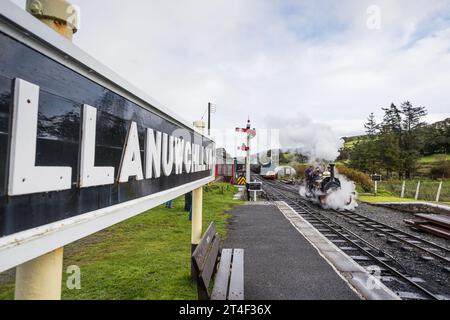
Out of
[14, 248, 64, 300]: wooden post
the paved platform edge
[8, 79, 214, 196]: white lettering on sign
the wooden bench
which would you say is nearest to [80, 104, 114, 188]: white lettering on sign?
[8, 79, 214, 196]: white lettering on sign

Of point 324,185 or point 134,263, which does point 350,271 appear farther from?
point 324,185

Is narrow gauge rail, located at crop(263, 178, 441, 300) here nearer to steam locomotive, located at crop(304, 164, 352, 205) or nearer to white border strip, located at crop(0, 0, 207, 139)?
steam locomotive, located at crop(304, 164, 352, 205)

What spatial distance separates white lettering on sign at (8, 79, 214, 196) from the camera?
1101 millimetres

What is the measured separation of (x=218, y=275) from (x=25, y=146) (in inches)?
136

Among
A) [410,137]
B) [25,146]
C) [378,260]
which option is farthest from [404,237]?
[410,137]

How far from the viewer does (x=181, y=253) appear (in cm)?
623

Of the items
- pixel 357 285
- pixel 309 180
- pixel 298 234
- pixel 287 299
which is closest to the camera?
pixel 287 299

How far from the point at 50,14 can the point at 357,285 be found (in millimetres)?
5237

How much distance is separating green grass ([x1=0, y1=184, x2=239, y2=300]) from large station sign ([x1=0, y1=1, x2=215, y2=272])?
2694 mm

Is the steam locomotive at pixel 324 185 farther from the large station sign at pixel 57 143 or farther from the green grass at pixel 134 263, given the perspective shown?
the large station sign at pixel 57 143

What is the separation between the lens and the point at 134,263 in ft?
18.1

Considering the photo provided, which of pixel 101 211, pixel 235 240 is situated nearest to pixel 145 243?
pixel 235 240

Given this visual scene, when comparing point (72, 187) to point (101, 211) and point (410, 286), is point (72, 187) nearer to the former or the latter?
point (101, 211)

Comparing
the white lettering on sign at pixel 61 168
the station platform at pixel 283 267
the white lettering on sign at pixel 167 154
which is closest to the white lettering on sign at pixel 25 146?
Result: the white lettering on sign at pixel 61 168
